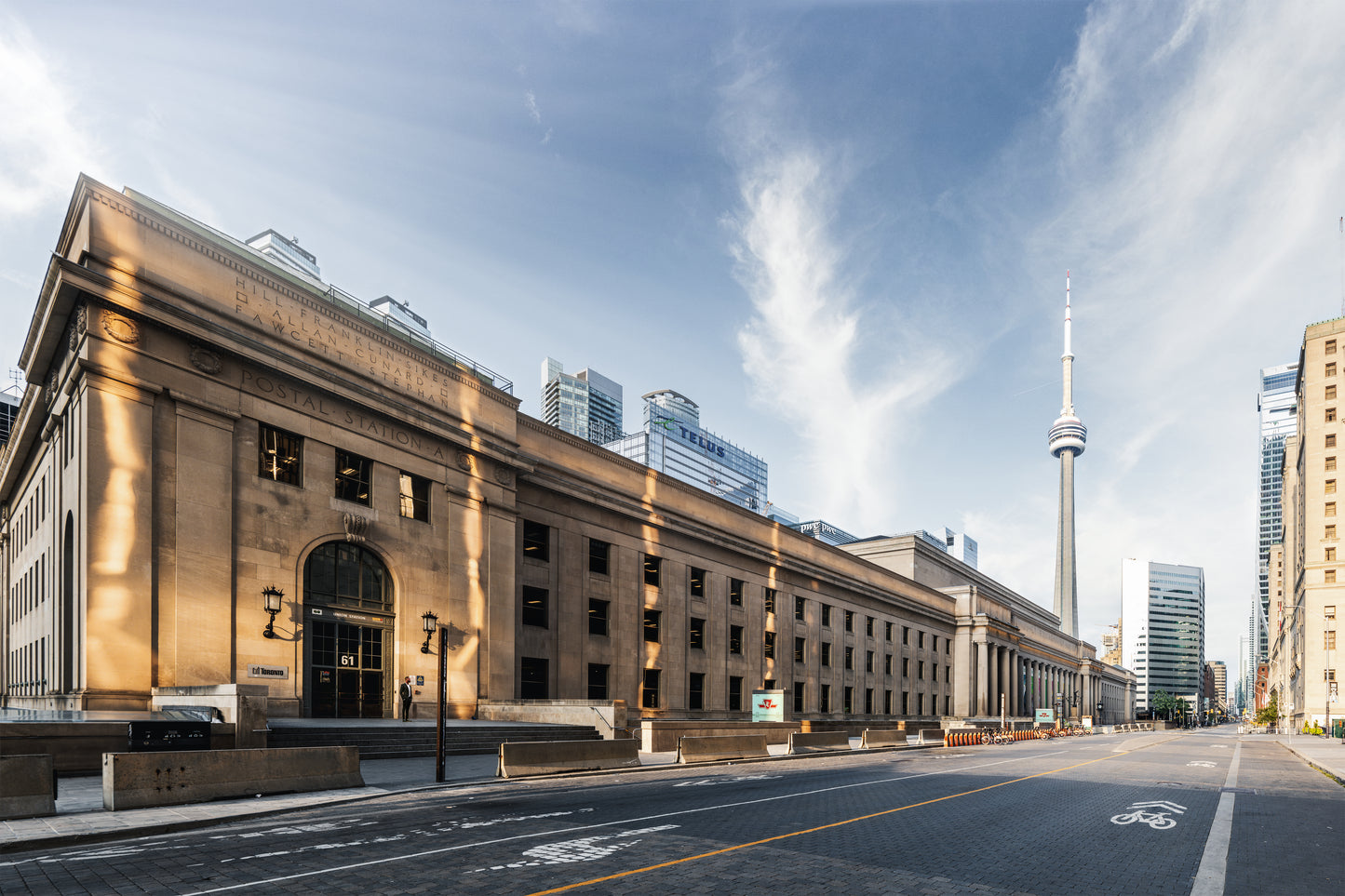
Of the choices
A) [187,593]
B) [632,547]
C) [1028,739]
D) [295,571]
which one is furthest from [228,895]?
[1028,739]

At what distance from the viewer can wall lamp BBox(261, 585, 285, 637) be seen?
2600 cm

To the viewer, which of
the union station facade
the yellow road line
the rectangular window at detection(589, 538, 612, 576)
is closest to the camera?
the yellow road line

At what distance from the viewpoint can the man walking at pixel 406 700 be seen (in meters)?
28.3

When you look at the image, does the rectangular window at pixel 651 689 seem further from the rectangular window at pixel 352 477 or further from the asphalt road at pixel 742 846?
the asphalt road at pixel 742 846

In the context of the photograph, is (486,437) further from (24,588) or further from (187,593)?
(24,588)

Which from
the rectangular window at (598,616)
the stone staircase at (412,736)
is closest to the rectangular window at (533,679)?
the rectangular window at (598,616)

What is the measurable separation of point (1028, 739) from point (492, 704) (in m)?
43.6

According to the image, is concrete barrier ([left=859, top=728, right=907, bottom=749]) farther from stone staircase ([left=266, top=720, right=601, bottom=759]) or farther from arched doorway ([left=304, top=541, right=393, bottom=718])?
arched doorway ([left=304, top=541, right=393, bottom=718])

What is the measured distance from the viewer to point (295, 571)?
90.3 feet

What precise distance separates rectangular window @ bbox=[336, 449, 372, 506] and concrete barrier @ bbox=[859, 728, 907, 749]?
967 inches

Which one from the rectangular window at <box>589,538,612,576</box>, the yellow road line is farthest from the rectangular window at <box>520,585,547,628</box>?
the yellow road line

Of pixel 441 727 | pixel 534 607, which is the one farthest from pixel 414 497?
pixel 441 727

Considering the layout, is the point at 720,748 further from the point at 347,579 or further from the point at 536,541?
the point at 536,541

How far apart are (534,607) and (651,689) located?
10.0 m
